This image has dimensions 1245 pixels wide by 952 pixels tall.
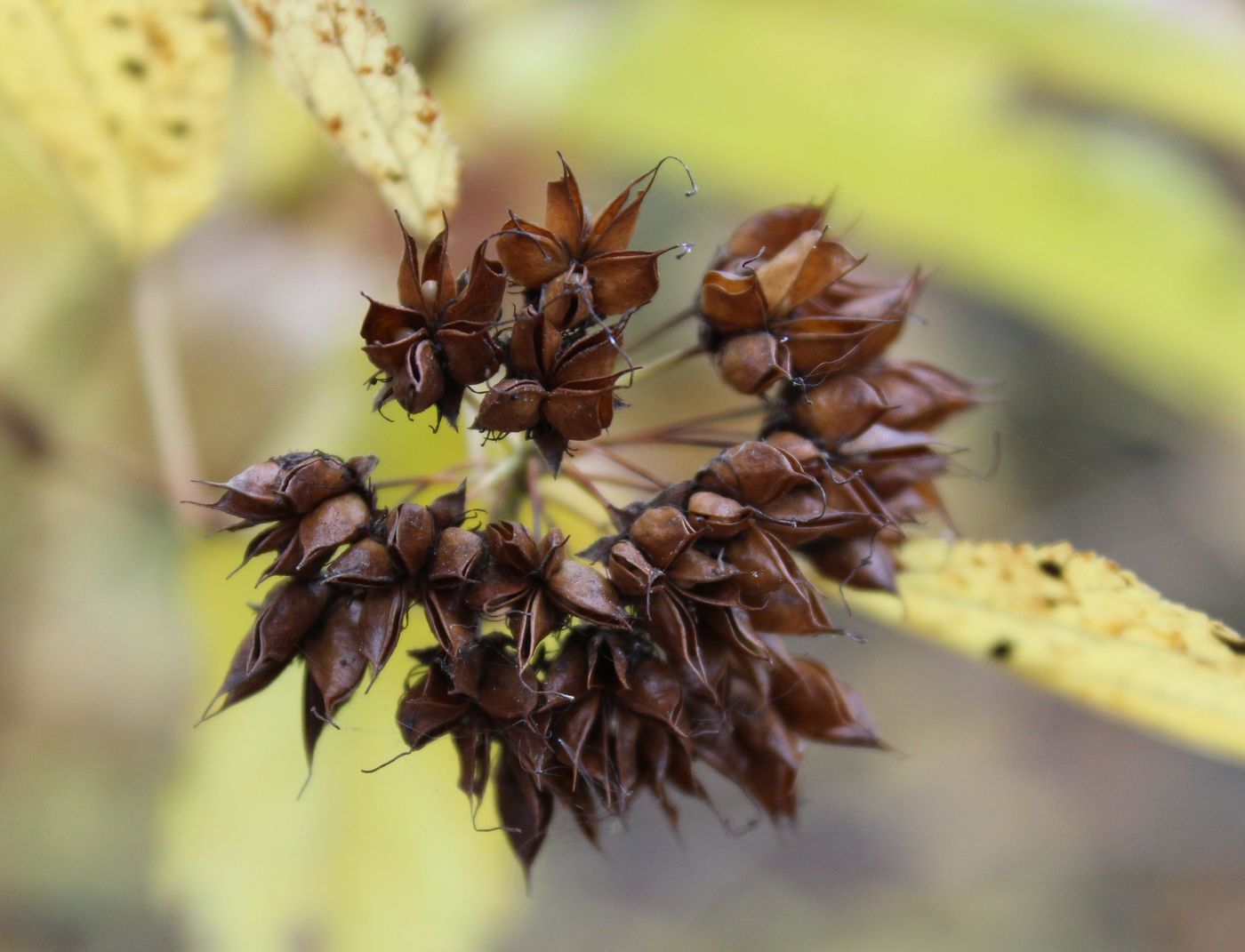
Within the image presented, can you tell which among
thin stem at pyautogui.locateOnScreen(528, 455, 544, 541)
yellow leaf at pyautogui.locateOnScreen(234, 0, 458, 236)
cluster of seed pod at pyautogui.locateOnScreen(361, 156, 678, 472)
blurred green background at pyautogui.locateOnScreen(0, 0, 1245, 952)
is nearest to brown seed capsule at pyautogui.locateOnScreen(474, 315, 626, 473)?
cluster of seed pod at pyautogui.locateOnScreen(361, 156, 678, 472)

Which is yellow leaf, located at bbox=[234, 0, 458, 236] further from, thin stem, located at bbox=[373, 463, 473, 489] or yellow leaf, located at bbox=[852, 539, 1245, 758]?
yellow leaf, located at bbox=[852, 539, 1245, 758]

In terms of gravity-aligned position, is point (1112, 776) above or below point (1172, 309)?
below

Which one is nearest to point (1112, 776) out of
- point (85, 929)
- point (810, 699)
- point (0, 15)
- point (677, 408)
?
point (677, 408)

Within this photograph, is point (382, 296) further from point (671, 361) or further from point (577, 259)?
point (577, 259)

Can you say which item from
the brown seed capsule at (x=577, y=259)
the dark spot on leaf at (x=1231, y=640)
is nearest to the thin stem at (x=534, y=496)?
the brown seed capsule at (x=577, y=259)

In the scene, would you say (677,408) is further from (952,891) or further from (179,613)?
(952,891)

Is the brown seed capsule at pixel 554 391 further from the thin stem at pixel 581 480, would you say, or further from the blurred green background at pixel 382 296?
the blurred green background at pixel 382 296
